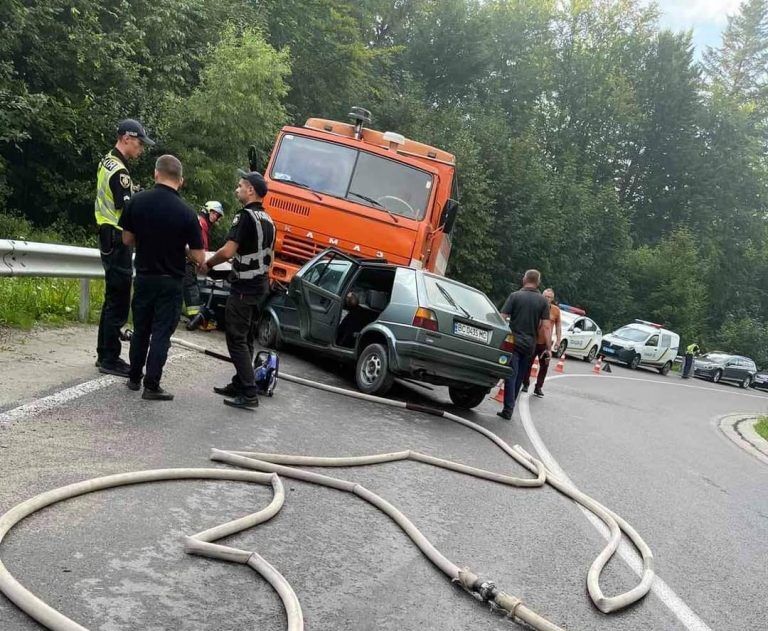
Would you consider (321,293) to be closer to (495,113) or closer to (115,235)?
(115,235)

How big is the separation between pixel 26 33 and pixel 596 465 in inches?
631

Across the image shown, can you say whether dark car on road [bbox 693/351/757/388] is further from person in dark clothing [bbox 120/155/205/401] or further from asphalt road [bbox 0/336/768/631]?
person in dark clothing [bbox 120/155/205/401]

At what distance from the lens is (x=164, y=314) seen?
21.3 ft

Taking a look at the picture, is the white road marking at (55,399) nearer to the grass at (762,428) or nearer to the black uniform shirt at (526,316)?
the black uniform shirt at (526,316)

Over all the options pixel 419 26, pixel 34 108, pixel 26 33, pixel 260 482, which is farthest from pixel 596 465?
pixel 419 26

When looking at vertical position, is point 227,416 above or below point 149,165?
below

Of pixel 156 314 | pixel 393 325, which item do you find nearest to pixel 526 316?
pixel 393 325

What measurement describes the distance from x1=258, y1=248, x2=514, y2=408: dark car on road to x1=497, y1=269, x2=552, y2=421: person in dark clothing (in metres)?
0.35

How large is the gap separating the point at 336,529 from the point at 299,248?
7.97 meters

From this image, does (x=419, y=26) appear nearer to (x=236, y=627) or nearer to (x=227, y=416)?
(x=227, y=416)

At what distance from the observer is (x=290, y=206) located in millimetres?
12258

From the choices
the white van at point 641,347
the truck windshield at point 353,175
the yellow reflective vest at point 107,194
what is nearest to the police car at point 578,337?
the white van at point 641,347

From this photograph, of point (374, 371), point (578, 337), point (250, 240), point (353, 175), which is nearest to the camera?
point (250, 240)

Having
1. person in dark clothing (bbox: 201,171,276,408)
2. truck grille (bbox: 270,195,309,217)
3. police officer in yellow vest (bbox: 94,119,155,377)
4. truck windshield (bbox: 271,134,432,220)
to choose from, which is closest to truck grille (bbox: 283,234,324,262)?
truck grille (bbox: 270,195,309,217)
